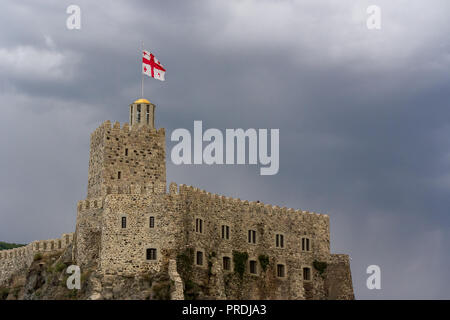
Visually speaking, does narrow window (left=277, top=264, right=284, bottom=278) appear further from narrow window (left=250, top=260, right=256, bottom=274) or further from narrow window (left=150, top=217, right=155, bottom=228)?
narrow window (left=150, top=217, right=155, bottom=228)

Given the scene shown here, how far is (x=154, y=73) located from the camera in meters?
106

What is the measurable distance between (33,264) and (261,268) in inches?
975

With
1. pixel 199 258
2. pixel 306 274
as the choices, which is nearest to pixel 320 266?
pixel 306 274

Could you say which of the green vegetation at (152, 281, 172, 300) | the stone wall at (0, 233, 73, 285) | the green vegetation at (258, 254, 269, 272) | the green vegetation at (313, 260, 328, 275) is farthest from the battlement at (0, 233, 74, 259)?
the green vegetation at (313, 260, 328, 275)

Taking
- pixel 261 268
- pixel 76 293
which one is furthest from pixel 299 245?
pixel 76 293

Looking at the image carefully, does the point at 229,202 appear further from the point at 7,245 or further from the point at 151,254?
the point at 7,245

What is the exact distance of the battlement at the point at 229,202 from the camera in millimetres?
93175

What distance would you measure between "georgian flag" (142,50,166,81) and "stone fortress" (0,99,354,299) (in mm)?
3063

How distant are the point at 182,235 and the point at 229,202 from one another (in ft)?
31.1

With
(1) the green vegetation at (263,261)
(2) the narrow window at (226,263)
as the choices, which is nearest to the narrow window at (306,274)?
(1) the green vegetation at (263,261)

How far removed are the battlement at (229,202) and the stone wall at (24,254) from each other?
53.9ft

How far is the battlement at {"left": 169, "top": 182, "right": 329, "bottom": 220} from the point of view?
93.2 m
